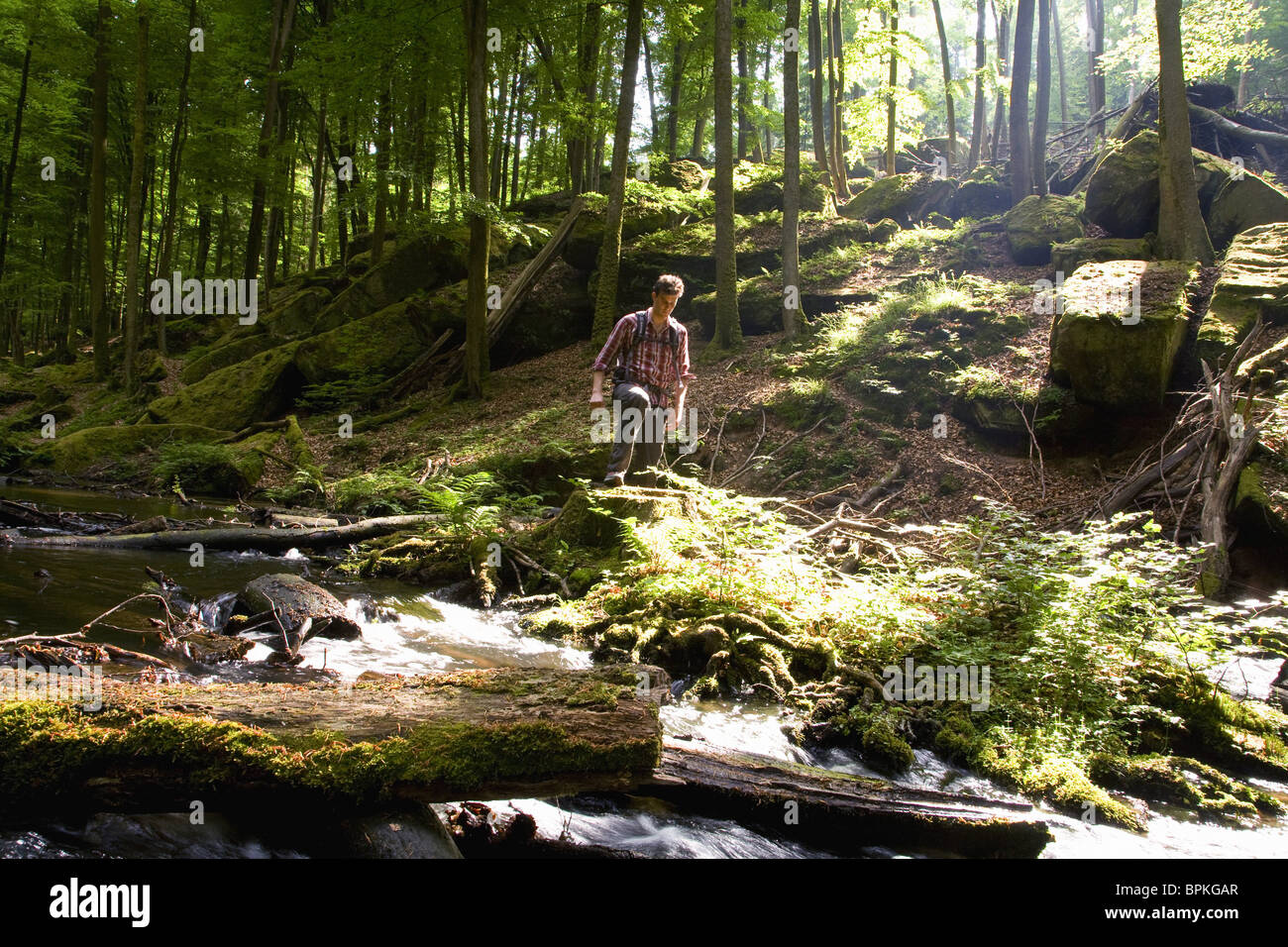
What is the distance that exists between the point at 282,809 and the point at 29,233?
33.3 m

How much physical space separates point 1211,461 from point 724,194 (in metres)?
10.5

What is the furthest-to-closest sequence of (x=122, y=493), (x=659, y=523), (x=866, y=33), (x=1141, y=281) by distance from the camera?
(x=866, y=33), (x=122, y=493), (x=1141, y=281), (x=659, y=523)

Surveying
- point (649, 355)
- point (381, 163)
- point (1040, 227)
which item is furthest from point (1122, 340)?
point (381, 163)

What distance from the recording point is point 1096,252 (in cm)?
1345

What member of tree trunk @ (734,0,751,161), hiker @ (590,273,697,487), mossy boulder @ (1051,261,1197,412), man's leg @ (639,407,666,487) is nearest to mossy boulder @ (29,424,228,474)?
man's leg @ (639,407,666,487)

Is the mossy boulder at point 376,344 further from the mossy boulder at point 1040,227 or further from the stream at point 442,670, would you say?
the mossy boulder at point 1040,227

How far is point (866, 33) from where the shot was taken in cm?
2041

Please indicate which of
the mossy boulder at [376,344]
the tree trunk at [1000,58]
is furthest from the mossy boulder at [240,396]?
the tree trunk at [1000,58]

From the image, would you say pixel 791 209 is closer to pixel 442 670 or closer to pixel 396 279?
pixel 396 279

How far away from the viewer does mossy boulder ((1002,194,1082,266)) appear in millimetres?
15641

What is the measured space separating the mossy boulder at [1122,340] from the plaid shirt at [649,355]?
6.16 m

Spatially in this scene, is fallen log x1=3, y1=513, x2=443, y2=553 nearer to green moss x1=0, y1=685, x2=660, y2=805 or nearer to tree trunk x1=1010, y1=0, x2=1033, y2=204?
green moss x1=0, y1=685, x2=660, y2=805
